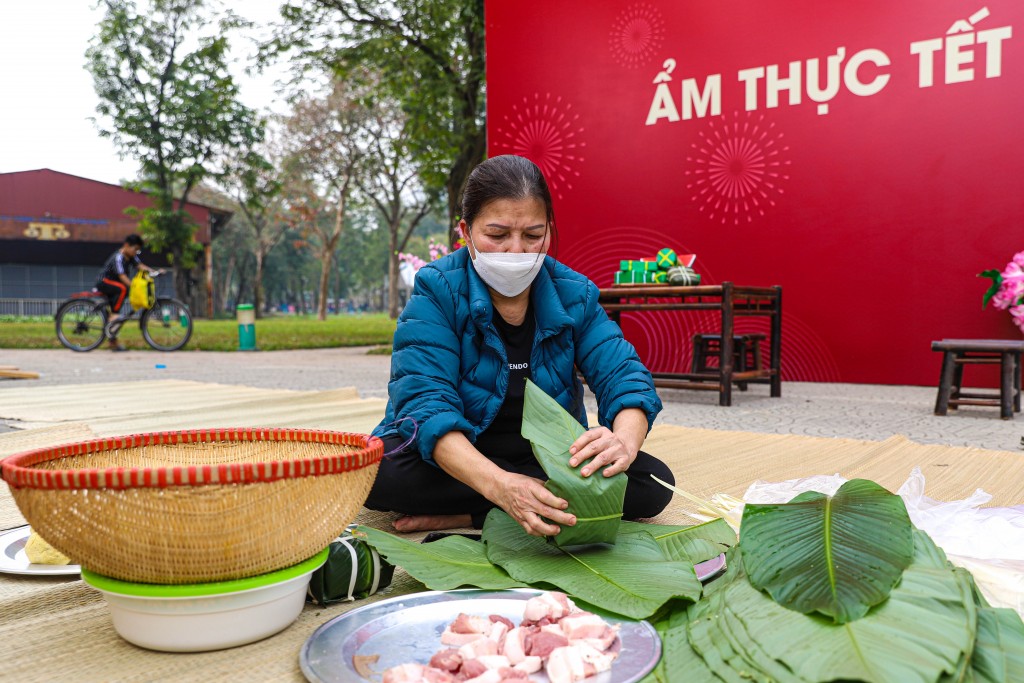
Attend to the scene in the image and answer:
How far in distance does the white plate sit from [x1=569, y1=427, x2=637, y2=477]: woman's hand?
3.28 feet

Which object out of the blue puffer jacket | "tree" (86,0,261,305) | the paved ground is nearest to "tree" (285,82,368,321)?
"tree" (86,0,261,305)

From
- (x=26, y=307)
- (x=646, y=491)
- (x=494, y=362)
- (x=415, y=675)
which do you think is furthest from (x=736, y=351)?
(x=26, y=307)

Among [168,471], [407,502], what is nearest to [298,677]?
[168,471]

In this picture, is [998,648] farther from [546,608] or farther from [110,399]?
[110,399]

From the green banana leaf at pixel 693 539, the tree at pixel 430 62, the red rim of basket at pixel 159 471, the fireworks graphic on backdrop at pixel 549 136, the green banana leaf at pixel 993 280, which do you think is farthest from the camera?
the tree at pixel 430 62

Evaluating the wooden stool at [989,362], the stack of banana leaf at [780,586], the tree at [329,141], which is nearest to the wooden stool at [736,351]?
the wooden stool at [989,362]

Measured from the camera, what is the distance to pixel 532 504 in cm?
150

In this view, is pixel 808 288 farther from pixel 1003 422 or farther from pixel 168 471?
pixel 168 471

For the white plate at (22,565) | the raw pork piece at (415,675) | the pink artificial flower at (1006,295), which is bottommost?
the white plate at (22,565)

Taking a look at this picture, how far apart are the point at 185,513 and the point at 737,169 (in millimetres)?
5757

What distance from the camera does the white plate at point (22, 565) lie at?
5.54 ft

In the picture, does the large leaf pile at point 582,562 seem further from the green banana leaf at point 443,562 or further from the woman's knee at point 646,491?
the woman's knee at point 646,491

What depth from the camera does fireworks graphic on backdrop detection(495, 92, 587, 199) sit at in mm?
7039

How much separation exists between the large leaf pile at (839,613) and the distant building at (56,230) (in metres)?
23.9
